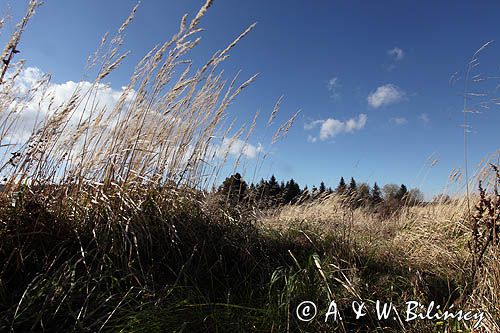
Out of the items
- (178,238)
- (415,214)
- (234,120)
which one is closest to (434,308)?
(178,238)

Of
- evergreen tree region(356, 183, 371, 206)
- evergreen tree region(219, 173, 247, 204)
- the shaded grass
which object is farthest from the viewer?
evergreen tree region(356, 183, 371, 206)

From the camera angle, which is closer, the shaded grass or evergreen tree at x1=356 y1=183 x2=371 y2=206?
the shaded grass

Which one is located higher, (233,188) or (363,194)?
(363,194)

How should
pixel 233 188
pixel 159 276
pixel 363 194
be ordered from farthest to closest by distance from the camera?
1. pixel 363 194
2. pixel 233 188
3. pixel 159 276

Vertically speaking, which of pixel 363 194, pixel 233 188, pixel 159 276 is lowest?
pixel 159 276

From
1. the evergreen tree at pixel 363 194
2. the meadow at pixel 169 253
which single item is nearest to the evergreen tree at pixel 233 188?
the meadow at pixel 169 253


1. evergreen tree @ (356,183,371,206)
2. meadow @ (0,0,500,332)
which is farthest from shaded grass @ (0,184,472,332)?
evergreen tree @ (356,183,371,206)

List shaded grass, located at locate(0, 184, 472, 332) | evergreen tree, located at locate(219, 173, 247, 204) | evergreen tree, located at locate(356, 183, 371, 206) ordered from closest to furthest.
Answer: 1. shaded grass, located at locate(0, 184, 472, 332)
2. evergreen tree, located at locate(219, 173, 247, 204)
3. evergreen tree, located at locate(356, 183, 371, 206)

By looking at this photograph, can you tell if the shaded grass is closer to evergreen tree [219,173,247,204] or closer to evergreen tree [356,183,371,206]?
evergreen tree [219,173,247,204]

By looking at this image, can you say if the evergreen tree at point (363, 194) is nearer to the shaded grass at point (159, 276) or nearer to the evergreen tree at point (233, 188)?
the evergreen tree at point (233, 188)

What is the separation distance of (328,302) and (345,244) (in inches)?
32.7

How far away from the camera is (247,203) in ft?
9.67

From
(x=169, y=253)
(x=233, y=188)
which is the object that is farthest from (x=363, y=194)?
(x=169, y=253)

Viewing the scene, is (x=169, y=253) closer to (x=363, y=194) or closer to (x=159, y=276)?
(x=159, y=276)
